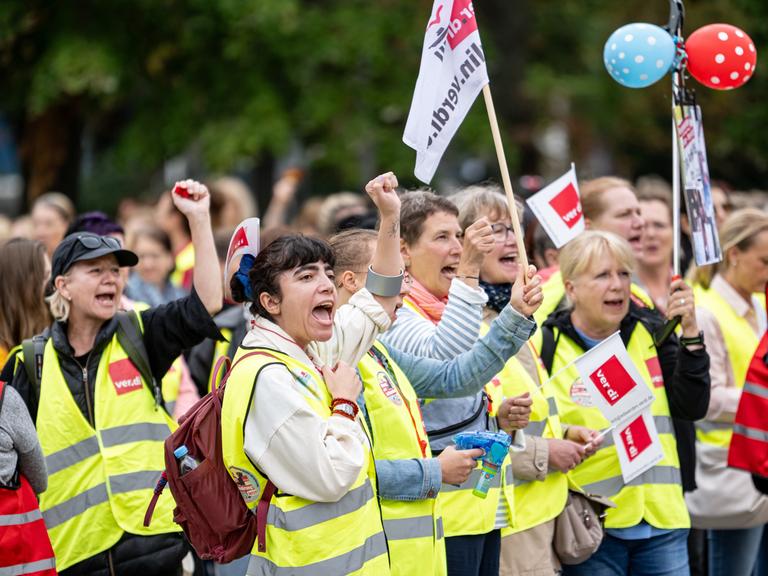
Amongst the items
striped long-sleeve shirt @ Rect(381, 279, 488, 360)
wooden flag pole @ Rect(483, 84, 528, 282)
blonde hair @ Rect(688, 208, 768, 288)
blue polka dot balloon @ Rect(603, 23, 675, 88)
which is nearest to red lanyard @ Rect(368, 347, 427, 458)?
striped long-sleeve shirt @ Rect(381, 279, 488, 360)

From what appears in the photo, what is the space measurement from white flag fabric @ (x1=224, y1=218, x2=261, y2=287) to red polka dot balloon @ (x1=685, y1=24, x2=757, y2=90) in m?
2.92

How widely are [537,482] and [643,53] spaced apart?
7.36ft

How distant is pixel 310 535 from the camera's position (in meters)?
4.25

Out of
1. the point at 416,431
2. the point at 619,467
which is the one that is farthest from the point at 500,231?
the point at 416,431

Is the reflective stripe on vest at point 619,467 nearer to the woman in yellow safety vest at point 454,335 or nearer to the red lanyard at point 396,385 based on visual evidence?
the woman in yellow safety vest at point 454,335

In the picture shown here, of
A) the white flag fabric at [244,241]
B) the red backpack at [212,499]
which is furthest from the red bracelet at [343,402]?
the white flag fabric at [244,241]

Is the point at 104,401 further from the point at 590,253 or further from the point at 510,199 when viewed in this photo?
the point at 590,253

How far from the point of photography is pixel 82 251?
18.4 feet

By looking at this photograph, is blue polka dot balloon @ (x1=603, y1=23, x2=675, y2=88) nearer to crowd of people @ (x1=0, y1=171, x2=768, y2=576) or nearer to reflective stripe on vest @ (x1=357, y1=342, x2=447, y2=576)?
crowd of people @ (x1=0, y1=171, x2=768, y2=576)

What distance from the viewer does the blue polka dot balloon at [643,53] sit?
6.41m

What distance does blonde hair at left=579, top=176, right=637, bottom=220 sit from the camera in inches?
292

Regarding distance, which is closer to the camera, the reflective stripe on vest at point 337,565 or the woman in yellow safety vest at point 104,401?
the reflective stripe on vest at point 337,565

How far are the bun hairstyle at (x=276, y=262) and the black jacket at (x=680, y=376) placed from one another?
2.03 metres

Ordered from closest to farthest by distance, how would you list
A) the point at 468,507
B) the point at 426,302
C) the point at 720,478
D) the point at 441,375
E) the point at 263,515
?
1. the point at 263,515
2. the point at 441,375
3. the point at 468,507
4. the point at 426,302
5. the point at 720,478
